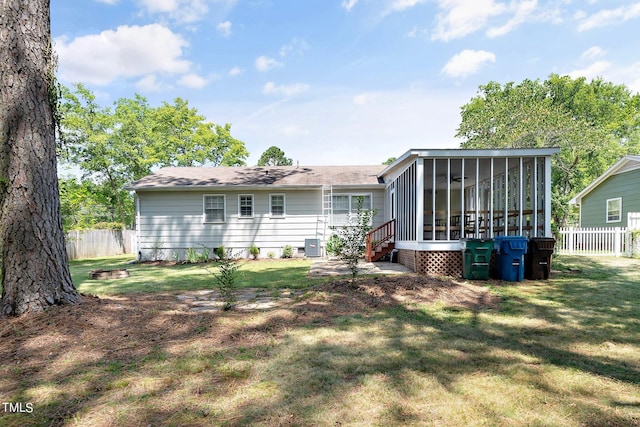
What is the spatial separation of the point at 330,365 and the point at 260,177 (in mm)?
12567

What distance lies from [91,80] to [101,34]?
33.4 feet

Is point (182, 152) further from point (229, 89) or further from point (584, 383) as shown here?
point (584, 383)

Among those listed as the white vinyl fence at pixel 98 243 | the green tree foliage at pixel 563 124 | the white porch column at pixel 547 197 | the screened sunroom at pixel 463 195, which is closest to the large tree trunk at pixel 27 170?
the screened sunroom at pixel 463 195

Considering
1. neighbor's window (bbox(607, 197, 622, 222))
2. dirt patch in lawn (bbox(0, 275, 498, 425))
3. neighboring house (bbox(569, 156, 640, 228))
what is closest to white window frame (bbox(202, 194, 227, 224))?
dirt patch in lawn (bbox(0, 275, 498, 425))

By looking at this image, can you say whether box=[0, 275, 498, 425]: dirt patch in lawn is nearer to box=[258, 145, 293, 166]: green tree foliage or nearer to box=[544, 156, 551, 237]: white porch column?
box=[544, 156, 551, 237]: white porch column

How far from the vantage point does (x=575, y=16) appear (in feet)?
47.6

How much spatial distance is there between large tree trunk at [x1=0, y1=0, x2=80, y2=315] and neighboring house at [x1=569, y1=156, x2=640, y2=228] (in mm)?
19227

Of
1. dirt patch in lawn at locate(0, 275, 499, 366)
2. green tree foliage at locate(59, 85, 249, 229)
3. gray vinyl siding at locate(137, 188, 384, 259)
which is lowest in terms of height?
dirt patch in lawn at locate(0, 275, 499, 366)

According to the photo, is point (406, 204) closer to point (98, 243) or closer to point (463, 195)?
point (463, 195)

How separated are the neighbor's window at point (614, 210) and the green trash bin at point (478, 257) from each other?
14.2 metres

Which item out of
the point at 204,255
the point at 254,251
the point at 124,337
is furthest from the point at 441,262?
the point at 204,255

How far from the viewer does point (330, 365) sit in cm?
306

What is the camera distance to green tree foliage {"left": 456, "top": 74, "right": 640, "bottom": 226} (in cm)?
2206

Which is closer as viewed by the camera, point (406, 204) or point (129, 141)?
point (406, 204)
